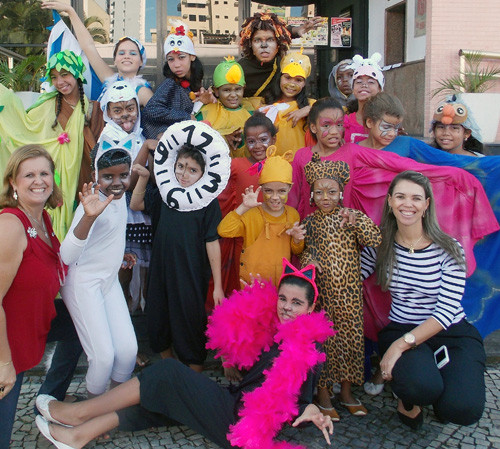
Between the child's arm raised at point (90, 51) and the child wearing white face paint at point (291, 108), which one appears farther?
the child's arm raised at point (90, 51)

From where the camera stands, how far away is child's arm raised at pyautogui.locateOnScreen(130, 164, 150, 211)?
322 cm

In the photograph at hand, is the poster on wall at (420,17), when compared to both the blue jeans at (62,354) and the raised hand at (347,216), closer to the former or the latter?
the raised hand at (347,216)

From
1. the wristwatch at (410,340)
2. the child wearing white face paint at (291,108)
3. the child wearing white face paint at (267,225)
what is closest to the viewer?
the wristwatch at (410,340)

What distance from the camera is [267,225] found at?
10.3 ft

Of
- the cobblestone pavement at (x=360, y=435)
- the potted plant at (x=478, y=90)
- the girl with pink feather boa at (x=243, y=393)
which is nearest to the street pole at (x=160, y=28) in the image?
the potted plant at (x=478, y=90)

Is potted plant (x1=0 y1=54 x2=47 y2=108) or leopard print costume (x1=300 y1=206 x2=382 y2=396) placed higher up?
potted plant (x1=0 y1=54 x2=47 y2=108)

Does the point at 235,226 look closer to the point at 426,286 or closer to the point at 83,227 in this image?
the point at 83,227

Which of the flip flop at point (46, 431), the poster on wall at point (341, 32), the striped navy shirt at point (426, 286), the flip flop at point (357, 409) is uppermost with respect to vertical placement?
the poster on wall at point (341, 32)

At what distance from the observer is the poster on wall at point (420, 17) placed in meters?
7.87

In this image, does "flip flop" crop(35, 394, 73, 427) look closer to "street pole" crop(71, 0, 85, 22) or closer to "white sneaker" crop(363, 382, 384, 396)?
"white sneaker" crop(363, 382, 384, 396)

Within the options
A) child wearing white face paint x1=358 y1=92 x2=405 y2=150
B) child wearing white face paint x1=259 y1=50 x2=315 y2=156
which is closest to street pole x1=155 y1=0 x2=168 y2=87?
child wearing white face paint x1=259 y1=50 x2=315 y2=156

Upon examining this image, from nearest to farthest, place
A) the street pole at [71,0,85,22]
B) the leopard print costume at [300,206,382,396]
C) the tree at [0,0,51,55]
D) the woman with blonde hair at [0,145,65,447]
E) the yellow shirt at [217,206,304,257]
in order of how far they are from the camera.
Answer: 1. the woman with blonde hair at [0,145,65,447]
2. the leopard print costume at [300,206,382,396]
3. the yellow shirt at [217,206,304,257]
4. the street pole at [71,0,85,22]
5. the tree at [0,0,51,55]

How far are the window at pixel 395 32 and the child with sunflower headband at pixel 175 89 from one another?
5.56 metres

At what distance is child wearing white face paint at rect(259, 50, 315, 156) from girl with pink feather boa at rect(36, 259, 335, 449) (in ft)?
4.48
